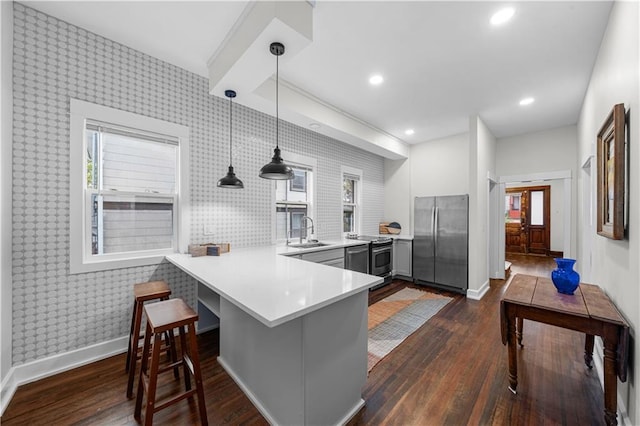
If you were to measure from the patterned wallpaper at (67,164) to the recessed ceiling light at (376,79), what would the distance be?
1530mm

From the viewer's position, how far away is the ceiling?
1.92 m

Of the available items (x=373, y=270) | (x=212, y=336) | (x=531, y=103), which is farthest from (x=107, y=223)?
(x=531, y=103)

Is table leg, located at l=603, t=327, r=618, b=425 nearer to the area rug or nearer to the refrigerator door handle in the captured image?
the area rug

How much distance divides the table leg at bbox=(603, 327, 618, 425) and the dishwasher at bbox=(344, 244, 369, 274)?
8.88ft

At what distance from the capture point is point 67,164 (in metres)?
2.12

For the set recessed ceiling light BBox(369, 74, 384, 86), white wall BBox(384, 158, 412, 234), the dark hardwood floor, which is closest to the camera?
the dark hardwood floor

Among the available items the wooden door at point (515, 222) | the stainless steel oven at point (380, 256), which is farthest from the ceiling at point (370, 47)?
the wooden door at point (515, 222)

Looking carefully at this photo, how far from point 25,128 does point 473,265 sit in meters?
5.37

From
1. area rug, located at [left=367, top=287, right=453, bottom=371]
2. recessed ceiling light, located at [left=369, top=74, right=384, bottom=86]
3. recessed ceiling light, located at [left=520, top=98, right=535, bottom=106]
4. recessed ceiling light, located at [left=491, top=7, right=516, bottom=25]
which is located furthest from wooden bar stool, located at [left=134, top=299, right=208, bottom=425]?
recessed ceiling light, located at [left=520, top=98, right=535, bottom=106]

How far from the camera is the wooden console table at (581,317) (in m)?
1.47

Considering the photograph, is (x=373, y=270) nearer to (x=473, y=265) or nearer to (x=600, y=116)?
(x=473, y=265)

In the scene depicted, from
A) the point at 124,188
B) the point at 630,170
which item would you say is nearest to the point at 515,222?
the point at 630,170

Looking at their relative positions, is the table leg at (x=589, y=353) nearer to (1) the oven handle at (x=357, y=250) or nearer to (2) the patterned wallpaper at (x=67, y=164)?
(1) the oven handle at (x=357, y=250)

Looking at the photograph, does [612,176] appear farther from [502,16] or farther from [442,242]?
[442,242]
